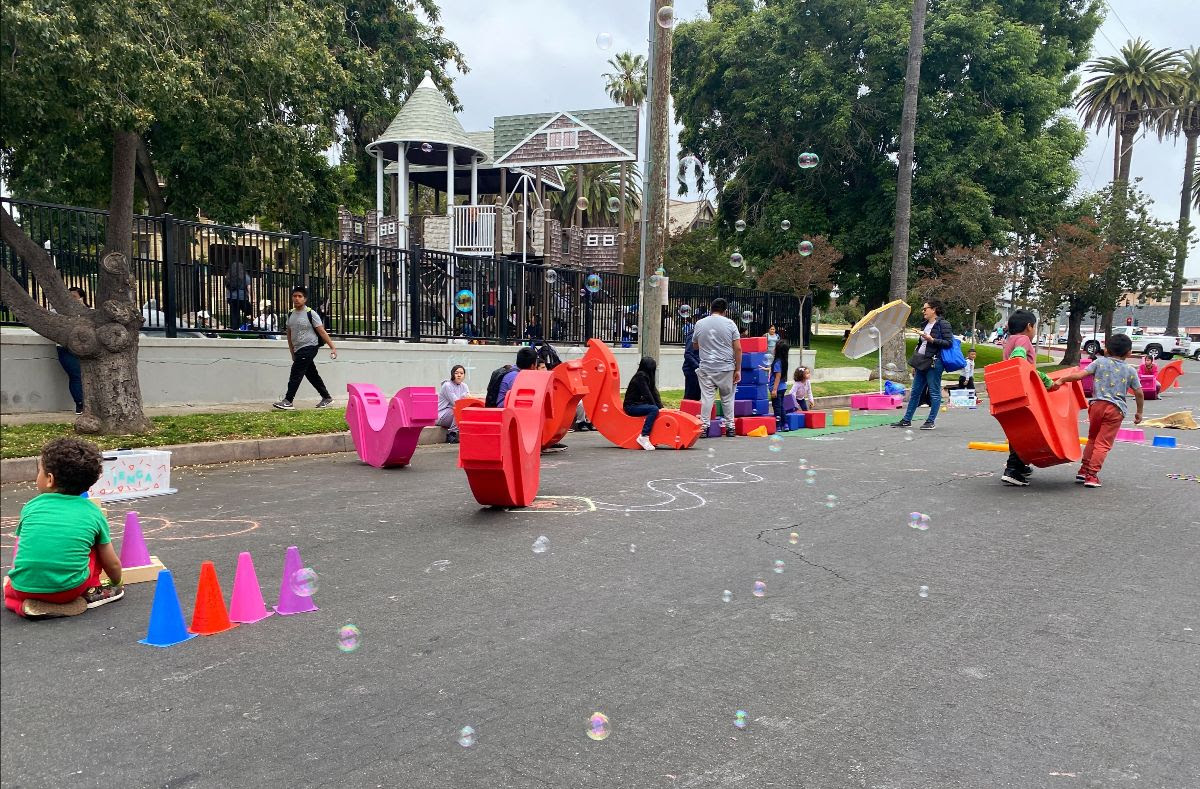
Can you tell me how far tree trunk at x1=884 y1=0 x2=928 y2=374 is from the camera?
20.8 meters

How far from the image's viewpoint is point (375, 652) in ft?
12.2

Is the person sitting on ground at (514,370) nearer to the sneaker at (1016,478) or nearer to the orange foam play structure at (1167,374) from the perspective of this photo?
the sneaker at (1016,478)

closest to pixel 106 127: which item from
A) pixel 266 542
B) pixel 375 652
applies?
pixel 266 542

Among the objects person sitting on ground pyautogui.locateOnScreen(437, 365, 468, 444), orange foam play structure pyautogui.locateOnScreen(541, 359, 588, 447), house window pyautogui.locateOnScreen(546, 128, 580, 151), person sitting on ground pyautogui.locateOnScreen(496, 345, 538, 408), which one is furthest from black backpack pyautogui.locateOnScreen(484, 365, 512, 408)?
house window pyautogui.locateOnScreen(546, 128, 580, 151)

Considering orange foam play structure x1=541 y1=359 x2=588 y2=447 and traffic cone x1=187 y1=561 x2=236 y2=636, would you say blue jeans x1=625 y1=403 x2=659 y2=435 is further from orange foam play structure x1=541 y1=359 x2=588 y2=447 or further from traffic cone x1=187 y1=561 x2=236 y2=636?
traffic cone x1=187 y1=561 x2=236 y2=636

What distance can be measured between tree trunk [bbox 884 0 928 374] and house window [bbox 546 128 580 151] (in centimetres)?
942

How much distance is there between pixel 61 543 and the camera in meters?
3.71

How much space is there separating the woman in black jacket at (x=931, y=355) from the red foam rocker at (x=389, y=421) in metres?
7.33

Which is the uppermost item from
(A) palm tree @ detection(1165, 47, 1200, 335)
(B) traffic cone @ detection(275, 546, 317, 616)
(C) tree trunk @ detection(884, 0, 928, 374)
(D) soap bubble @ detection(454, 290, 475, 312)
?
(A) palm tree @ detection(1165, 47, 1200, 335)

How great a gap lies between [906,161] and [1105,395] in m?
15.0

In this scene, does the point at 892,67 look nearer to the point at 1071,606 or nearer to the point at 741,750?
the point at 1071,606

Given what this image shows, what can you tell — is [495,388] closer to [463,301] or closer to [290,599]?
[290,599]

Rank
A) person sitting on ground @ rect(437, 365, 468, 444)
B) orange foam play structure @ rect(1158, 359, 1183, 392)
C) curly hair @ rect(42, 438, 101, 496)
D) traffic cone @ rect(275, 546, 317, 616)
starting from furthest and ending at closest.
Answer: orange foam play structure @ rect(1158, 359, 1183, 392), person sitting on ground @ rect(437, 365, 468, 444), traffic cone @ rect(275, 546, 317, 616), curly hair @ rect(42, 438, 101, 496)

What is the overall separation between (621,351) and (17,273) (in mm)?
11877
